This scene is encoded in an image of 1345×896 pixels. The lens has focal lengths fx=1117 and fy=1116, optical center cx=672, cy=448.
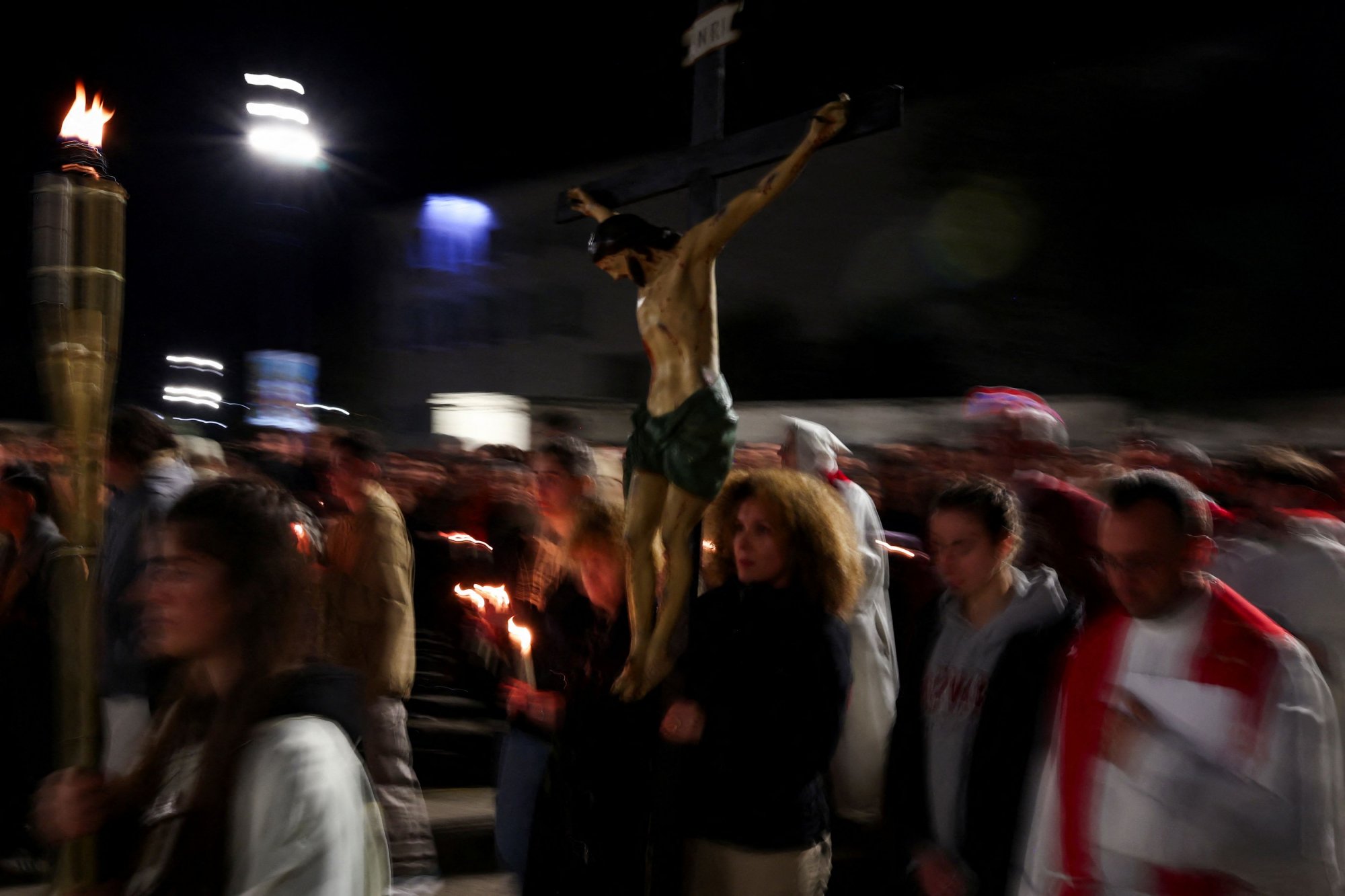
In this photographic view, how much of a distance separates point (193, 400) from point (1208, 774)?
19.8m

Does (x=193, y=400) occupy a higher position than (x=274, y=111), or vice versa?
(x=274, y=111)

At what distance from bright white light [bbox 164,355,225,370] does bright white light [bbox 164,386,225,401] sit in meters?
0.66

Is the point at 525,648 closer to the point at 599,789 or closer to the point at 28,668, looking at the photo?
the point at 599,789

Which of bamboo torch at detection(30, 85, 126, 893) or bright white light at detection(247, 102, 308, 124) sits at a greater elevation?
bright white light at detection(247, 102, 308, 124)

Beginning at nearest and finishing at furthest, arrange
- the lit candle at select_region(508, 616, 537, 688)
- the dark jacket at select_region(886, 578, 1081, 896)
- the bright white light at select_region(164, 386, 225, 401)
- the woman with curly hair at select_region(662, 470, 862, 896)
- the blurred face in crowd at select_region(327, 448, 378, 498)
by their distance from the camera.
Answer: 1. the dark jacket at select_region(886, 578, 1081, 896)
2. the woman with curly hair at select_region(662, 470, 862, 896)
3. the lit candle at select_region(508, 616, 537, 688)
4. the blurred face in crowd at select_region(327, 448, 378, 498)
5. the bright white light at select_region(164, 386, 225, 401)

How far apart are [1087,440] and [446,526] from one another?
8096 mm

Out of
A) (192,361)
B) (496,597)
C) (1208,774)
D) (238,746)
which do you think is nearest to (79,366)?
(238,746)

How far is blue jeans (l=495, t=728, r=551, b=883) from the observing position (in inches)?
146

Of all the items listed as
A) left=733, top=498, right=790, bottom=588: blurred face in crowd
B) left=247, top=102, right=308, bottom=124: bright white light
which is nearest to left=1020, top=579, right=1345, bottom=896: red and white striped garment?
left=733, top=498, right=790, bottom=588: blurred face in crowd

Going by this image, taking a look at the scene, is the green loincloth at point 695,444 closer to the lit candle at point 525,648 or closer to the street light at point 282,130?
the lit candle at point 525,648

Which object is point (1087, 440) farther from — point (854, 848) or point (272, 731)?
point (272, 731)

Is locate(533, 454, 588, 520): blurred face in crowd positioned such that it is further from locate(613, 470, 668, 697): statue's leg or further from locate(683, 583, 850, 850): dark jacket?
locate(683, 583, 850, 850): dark jacket

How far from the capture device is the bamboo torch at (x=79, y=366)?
1.62 metres

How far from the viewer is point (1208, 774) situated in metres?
2.00
